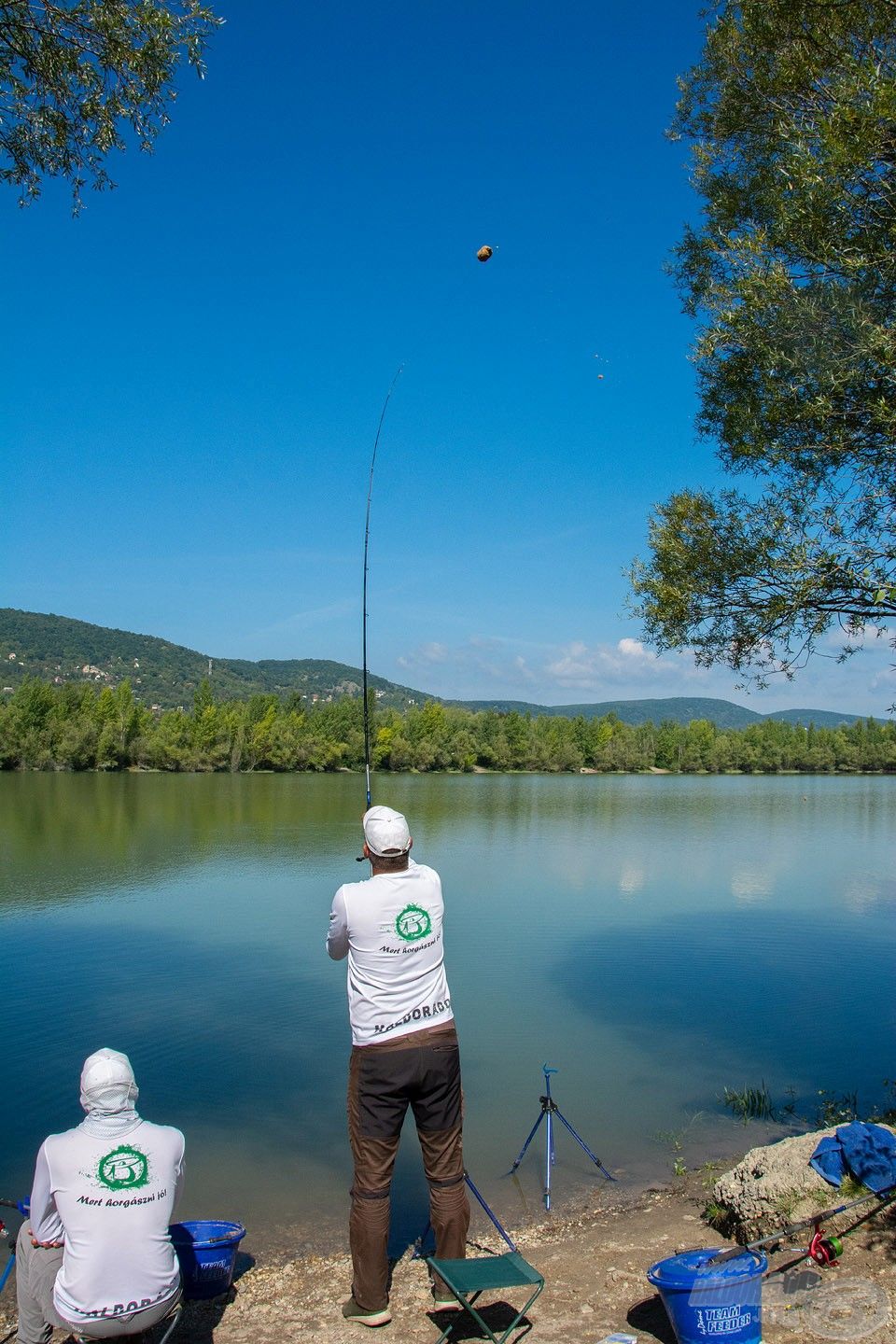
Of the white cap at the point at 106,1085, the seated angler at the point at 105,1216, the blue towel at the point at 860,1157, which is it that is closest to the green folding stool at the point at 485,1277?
the seated angler at the point at 105,1216

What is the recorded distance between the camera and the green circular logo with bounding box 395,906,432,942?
4.42 m

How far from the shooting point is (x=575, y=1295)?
16.4 ft

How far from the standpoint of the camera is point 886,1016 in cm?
1225

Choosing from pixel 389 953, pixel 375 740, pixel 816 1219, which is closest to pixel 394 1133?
pixel 389 953

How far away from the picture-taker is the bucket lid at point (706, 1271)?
3.98 m

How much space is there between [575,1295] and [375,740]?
293ft

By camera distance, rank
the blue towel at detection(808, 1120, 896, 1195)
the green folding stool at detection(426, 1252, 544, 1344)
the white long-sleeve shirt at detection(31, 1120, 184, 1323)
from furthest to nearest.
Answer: the blue towel at detection(808, 1120, 896, 1195) < the green folding stool at detection(426, 1252, 544, 1344) < the white long-sleeve shirt at detection(31, 1120, 184, 1323)

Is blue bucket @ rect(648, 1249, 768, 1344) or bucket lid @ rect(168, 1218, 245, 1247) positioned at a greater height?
blue bucket @ rect(648, 1249, 768, 1344)

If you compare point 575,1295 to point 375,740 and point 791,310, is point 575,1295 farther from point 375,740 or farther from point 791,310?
point 375,740

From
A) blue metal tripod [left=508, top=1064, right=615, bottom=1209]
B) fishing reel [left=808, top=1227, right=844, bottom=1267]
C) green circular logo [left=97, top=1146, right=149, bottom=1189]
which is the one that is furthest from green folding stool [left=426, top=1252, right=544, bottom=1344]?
blue metal tripod [left=508, top=1064, right=615, bottom=1209]

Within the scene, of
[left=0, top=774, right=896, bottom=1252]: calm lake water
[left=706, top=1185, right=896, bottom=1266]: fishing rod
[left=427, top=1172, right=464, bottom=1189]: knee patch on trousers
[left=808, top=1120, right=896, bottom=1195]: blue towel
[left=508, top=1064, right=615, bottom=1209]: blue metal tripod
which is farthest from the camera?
[left=0, top=774, right=896, bottom=1252]: calm lake water

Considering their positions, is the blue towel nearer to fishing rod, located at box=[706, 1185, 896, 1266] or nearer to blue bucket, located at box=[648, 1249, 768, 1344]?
fishing rod, located at box=[706, 1185, 896, 1266]

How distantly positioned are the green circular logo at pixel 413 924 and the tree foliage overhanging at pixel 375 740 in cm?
6837

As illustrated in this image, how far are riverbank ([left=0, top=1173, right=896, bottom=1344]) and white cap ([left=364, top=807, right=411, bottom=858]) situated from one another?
6.86 feet
